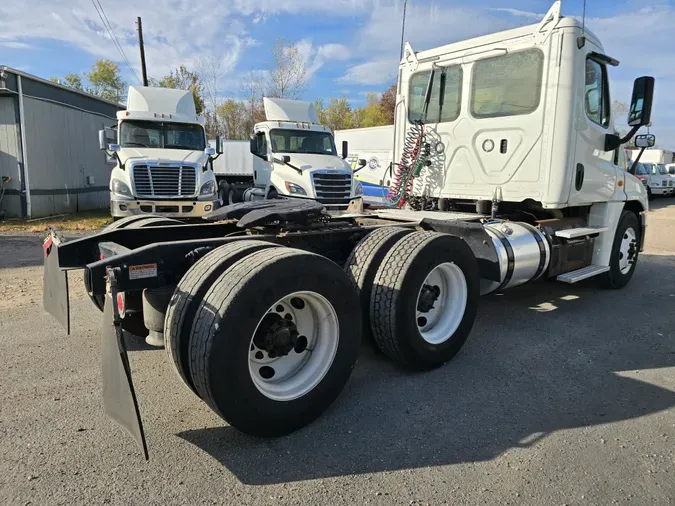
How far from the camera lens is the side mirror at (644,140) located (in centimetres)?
651

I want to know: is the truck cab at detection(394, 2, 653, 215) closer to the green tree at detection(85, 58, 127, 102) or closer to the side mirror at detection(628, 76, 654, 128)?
the side mirror at detection(628, 76, 654, 128)

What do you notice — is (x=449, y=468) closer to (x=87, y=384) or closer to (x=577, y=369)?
(x=577, y=369)

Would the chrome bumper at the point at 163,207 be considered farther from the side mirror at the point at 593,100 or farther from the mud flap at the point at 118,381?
the mud flap at the point at 118,381

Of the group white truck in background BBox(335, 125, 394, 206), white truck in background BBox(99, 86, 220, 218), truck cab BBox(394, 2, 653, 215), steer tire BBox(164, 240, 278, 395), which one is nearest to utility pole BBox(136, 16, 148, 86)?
white truck in background BBox(335, 125, 394, 206)

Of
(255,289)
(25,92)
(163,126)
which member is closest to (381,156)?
(163,126)

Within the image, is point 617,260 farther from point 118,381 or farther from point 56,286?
point 56,286

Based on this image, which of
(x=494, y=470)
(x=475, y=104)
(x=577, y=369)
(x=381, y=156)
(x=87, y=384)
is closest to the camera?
(x=494, y=470)

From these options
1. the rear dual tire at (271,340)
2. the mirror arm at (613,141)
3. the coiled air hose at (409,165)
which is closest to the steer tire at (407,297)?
the rear dual tire at (271,340)

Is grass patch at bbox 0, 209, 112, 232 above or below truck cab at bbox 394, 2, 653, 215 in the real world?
below

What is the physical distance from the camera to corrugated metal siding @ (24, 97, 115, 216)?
1470cm

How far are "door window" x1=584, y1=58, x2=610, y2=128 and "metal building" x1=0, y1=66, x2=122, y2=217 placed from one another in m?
14.6

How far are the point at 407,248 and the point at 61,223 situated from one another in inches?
500

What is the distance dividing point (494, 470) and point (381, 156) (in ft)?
55.1

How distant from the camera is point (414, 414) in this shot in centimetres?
333
